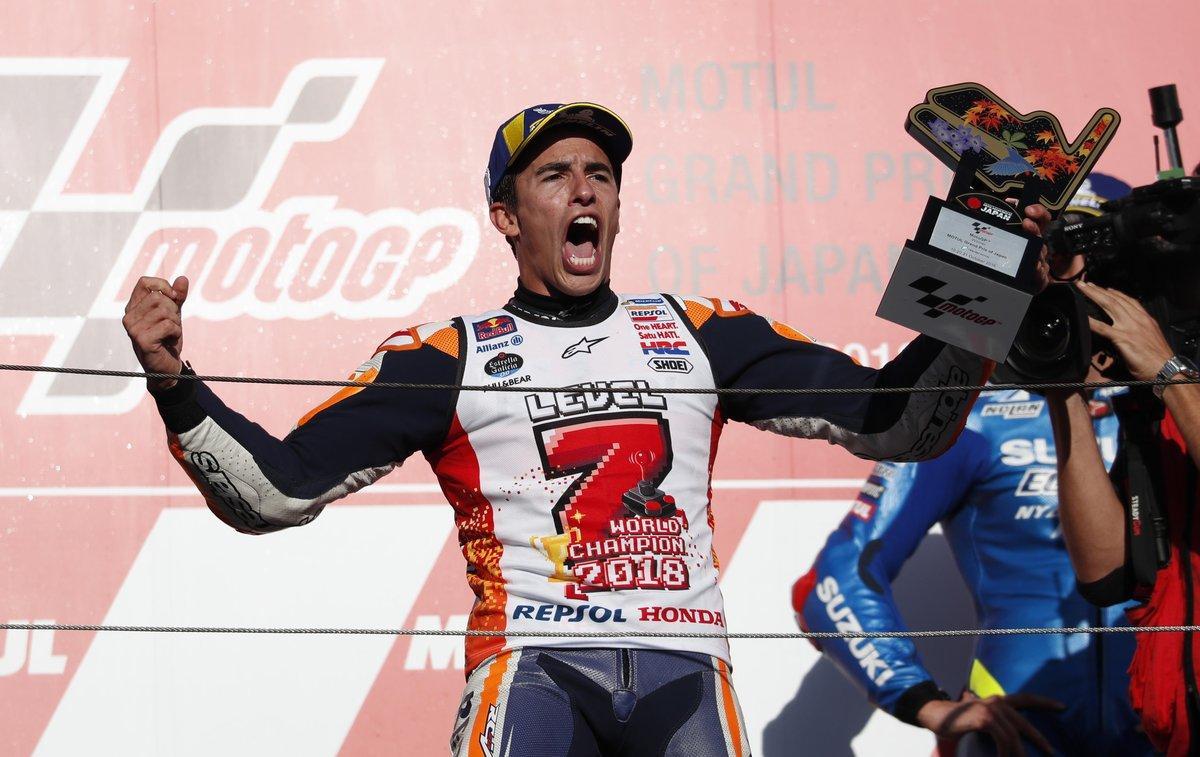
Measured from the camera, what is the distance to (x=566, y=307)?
1747 mm

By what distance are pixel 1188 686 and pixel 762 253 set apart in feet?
4.04

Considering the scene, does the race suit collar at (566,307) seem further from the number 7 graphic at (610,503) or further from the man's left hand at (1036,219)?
the man's left hand at (1036,219)

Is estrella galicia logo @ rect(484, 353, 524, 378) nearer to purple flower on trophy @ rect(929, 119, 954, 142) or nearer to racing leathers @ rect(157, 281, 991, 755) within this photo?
racing leathers @ rect(157, 281, 991, 755)

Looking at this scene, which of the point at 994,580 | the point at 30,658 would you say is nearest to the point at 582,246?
the point at 994,580

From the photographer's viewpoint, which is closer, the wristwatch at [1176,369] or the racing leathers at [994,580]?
the wristwatch at [1176,369]

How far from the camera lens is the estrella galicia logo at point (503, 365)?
164 centimetres

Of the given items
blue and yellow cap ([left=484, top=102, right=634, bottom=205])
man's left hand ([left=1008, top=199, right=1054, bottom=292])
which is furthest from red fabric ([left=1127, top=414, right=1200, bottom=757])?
blue and yellow cap ([left=484, top=102, right=634, bottom=205])

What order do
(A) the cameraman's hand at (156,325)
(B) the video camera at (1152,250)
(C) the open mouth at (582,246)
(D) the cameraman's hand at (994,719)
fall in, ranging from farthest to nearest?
1. (D) the cameraman's hand at (994,719)
2. (B) the video camera at (1152,250)
3. (C) the open mouth at (582,246)
4. (A) the cameraman's hand at (156,325)

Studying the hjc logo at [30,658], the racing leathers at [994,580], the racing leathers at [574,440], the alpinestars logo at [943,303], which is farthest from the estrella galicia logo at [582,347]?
the hjc logo at [30,658]

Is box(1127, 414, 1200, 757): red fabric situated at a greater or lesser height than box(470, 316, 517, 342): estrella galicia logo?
lesser

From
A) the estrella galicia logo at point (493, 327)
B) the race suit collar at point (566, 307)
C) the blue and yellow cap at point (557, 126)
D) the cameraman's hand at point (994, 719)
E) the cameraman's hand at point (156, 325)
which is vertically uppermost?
the blue and yellow cap at point (557, 126)

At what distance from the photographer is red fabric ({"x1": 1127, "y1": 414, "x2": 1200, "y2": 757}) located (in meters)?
1.85

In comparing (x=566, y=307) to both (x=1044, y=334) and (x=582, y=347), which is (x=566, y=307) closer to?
(x=582, y=347)

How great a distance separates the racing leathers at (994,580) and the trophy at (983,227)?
1.05 metres
